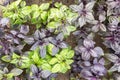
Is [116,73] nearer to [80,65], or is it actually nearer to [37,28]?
[80,65]

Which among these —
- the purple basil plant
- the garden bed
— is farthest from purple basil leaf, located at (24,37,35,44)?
the purple basil plant

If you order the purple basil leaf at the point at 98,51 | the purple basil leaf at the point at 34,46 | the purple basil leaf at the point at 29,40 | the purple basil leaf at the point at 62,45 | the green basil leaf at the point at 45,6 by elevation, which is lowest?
the purple basil leaf at the point at 98,51

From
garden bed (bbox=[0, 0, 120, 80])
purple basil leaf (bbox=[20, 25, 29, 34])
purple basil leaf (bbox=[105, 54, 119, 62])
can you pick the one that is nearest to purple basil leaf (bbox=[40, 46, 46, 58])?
garden bed (bbox=[0, 0, 120, 80])

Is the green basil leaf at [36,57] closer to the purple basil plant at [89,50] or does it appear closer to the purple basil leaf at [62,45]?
the purple basil leaf at [62,45]

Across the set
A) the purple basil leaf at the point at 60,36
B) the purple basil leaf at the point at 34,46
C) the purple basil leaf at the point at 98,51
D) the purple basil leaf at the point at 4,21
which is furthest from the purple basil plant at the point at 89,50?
the purple basil leaf at the point at 4,21

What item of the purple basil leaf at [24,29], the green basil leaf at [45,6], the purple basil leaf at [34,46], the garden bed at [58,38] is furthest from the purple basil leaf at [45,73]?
the green basil leaf at [45,6]

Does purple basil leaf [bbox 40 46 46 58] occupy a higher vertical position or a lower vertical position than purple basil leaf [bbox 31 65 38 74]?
higher

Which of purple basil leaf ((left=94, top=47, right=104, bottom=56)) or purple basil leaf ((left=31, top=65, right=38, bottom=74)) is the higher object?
purple basil leaf ((left=94, top=47, right=104, bottom=56))

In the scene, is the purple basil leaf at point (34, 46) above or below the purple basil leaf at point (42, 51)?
above

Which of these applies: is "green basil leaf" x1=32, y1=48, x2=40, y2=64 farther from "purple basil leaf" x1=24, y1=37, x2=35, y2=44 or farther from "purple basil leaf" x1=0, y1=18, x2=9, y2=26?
"purple basil leaf" x1=0, y1=18, x2=9, y2=26

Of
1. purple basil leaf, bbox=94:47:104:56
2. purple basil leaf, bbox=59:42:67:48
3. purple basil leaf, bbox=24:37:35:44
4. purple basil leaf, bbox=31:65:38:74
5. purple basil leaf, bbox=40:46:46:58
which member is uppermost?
purple basil leaf, bbox=24:37:35:44

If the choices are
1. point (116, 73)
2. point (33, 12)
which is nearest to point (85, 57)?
point (116, 73)

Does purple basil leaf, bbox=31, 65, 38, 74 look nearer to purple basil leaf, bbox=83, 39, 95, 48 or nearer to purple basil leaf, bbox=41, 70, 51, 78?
purple basil leaf, bbox=41, 70, 51, 78
